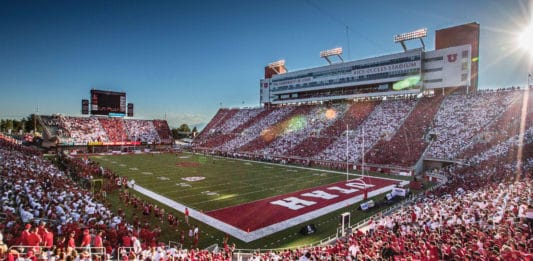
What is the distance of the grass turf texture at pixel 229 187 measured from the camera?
14.6m

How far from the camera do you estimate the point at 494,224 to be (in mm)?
9906

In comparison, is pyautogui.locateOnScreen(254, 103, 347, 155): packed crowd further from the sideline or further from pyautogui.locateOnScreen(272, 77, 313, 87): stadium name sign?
the sideline

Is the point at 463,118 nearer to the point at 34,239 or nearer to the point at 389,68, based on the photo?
the point at 389,68

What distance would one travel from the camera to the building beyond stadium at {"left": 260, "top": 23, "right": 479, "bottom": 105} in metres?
44.5

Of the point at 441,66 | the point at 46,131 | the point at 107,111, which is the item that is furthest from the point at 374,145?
the point at 46,131

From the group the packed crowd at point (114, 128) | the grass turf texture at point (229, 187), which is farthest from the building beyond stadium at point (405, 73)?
the packed crowd at point (114, 128)

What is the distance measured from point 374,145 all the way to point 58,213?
35855mm

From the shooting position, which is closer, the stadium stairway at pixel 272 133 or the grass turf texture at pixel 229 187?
the grass turf texture at pixel 229 187

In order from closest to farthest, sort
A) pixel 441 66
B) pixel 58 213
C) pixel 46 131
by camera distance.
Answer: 1. pixel 58 213
2. pixel 441 66
3. pixel 46 131

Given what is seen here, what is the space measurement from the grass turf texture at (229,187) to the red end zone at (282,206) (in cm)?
120

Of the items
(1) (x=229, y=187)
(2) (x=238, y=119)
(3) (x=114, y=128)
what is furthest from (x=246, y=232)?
(2) (x=238, y=119)

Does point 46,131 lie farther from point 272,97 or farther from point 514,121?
point 514,121

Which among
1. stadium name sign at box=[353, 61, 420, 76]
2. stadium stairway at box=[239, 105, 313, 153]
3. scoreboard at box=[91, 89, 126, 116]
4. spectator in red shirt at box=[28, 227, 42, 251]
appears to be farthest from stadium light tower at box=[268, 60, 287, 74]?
spectator in red shirt at box=[28, 227, 42, 251]

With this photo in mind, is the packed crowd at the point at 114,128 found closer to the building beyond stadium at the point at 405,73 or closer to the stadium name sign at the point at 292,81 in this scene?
the stadium name sign at the point at 292,81
